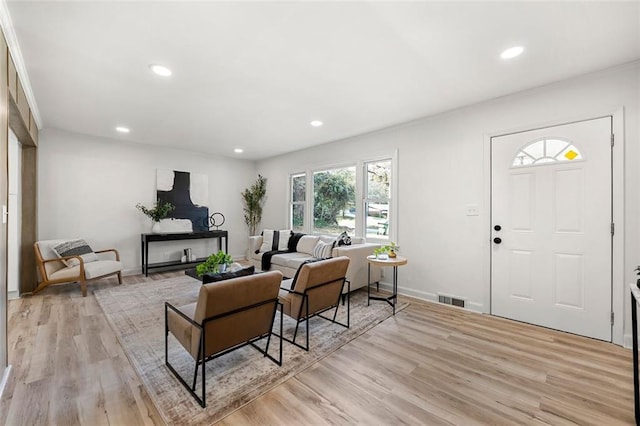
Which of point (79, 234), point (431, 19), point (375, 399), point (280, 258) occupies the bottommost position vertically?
point (375, 399)

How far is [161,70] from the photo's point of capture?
2586mm

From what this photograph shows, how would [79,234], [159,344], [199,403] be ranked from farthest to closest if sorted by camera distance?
[79,234]
[159,344]
[199,403]

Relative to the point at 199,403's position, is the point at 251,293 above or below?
above

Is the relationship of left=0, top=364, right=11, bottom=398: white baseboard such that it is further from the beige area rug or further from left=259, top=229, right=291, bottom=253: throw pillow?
left=259, top=229, right=291, bottom=253: throw pillow

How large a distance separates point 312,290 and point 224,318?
899 mm

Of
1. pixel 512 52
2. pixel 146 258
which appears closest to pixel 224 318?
pixel 512 52

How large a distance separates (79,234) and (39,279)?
2.80 feet

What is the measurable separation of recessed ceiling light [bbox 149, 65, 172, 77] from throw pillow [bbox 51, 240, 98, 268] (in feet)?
10.8

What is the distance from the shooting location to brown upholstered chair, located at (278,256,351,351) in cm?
245

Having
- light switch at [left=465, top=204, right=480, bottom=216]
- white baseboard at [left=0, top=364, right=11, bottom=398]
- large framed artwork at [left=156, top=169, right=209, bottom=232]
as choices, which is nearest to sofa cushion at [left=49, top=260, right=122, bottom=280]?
large framed artwork at [left=156, top=169, right=209, bottom=232]

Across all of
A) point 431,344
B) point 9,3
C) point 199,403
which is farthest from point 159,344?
point 9,3

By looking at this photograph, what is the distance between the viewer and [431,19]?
191 cm

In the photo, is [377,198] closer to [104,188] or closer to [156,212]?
[156,212]

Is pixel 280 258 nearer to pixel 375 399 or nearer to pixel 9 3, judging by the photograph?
pixel 375 399
